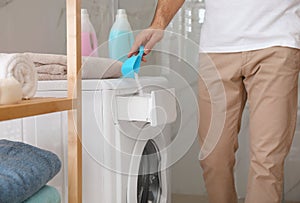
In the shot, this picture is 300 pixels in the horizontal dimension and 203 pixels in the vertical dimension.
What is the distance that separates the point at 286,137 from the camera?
147cm

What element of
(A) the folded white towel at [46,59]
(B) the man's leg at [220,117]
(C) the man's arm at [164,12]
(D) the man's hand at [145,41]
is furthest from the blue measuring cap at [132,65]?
(B) the man's leg at [220,117]

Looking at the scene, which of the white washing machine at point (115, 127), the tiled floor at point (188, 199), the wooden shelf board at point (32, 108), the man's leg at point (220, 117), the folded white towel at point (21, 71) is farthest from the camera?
the tiled floor at point (188, 199)

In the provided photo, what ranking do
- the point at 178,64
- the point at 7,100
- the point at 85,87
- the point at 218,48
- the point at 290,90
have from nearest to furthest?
the point at 7,100
the point at 85,87
the point at 290,90
the point at 218,48
the point at 178,64

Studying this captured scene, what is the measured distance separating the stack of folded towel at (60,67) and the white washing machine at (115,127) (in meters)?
0.04

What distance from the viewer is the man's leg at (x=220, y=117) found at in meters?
1.57

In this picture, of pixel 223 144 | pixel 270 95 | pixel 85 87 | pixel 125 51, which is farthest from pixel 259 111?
pixel 85 87

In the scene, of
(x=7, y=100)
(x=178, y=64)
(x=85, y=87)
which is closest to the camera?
(x=7, y=100)

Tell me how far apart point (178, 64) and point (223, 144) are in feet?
1.39

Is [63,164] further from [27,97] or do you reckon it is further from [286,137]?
[286,137]

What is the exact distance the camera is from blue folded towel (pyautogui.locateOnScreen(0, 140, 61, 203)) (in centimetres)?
86

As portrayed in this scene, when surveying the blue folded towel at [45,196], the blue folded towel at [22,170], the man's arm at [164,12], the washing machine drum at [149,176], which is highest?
the man's arm at [164,12]

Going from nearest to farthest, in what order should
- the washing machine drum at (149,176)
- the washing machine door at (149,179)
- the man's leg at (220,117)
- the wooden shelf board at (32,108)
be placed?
the wooden shelf board at (32,108) → the washing machine door at (149,179) → the washing machine drum at (149,176) → the man's leg at (220,117)

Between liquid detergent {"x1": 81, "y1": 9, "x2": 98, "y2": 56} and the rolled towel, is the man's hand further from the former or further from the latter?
the rolled towel

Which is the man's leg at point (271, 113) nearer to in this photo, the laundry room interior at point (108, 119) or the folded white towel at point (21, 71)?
the laundry room interior at point (108, 119)
